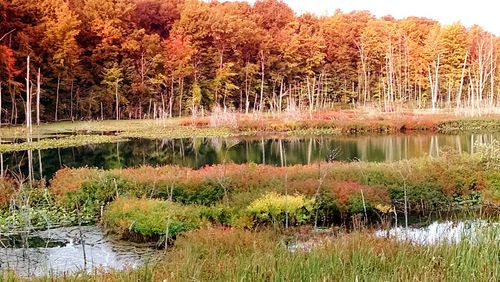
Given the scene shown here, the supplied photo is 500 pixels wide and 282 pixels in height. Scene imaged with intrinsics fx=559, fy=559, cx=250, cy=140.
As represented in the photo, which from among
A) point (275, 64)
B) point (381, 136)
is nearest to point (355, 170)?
point (381, 136)

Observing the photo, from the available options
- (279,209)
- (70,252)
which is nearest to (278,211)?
(279,209)

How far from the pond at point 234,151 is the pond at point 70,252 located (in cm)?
858

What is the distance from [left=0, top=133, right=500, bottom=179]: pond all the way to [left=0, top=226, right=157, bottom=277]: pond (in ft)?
28.2

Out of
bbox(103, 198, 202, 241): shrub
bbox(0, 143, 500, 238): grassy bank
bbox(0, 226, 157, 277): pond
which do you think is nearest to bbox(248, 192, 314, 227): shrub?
bbox(0, 143, 500, 238): grassy bank

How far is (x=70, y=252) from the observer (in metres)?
10.6

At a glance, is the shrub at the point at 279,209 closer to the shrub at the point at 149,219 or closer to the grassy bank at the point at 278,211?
the grassy bank at the point at 278,211

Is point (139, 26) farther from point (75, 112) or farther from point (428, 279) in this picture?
point (428, 279)

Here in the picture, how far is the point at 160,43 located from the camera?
6034 cm

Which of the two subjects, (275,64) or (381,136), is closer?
(381,136)

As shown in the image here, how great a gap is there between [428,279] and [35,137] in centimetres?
3111

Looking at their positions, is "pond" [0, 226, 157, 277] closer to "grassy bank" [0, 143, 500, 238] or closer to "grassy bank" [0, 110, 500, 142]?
"grassy bank" [0, 143, 500, 238]

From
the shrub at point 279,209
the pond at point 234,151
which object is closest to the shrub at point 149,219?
the shrub at point 279,209

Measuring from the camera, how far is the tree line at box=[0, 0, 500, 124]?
4697 centimetres

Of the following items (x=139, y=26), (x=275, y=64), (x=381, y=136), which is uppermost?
(x=139, y=26)
